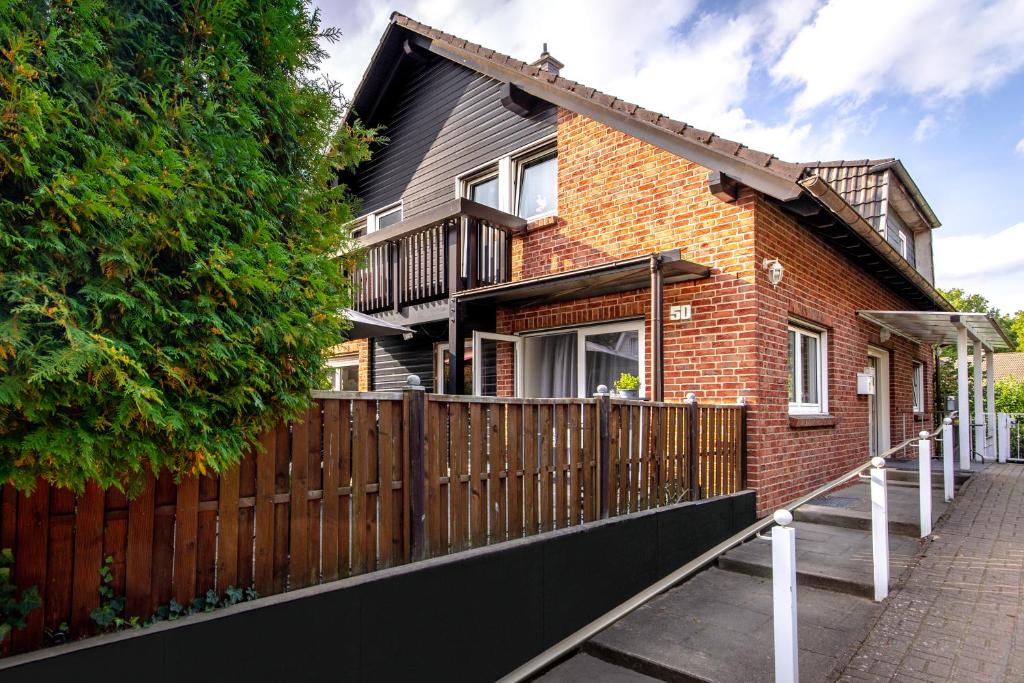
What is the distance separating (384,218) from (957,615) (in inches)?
394

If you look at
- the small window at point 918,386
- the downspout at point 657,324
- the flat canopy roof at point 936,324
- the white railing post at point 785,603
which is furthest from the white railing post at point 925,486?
the small window at point 918,386

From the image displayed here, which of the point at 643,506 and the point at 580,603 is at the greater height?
the point at 643,506

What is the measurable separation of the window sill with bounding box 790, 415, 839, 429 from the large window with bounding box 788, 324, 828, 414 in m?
0.16

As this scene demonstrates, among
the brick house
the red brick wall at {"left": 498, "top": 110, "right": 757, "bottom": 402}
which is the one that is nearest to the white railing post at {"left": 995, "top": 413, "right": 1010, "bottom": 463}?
the brick house

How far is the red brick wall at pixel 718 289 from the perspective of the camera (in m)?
5.75

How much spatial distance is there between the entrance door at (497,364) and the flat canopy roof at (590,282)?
62 centimetres

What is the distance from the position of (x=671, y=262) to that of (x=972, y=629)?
3.39m

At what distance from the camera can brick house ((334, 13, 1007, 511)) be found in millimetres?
5762

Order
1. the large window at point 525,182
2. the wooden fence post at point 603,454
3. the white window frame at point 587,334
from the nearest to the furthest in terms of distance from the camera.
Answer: the wooden fence post at point 603,454, the white window frame at point 587,334, the large window at point 525,182

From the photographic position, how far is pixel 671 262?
5.27m

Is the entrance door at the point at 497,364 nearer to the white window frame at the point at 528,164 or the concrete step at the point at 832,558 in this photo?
the white window frame at the point at 528,164

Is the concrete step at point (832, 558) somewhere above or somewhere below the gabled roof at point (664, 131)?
below

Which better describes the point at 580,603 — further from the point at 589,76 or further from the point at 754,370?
the point at 589,76

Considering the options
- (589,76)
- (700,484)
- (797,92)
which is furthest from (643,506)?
(797,92)
